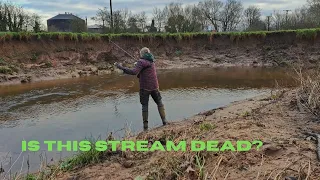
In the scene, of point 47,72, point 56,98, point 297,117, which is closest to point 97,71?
point 47,72

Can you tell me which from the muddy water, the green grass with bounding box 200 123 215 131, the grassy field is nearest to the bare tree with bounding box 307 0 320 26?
the grassy field

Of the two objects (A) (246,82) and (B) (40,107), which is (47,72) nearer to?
(B) (40,107)

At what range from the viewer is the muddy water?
320 inches

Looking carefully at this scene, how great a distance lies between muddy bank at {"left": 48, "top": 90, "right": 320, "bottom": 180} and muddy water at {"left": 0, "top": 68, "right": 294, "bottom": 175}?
165 cm

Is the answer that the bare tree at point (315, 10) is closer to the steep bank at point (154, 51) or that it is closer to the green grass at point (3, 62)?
the steep bank at point (154, 51)

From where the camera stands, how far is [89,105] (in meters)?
11.8

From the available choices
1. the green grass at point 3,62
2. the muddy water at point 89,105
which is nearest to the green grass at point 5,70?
the green grass at point 3,62

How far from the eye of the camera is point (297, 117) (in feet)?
23.5

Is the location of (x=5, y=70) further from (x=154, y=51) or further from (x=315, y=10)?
(x=315, y=10)

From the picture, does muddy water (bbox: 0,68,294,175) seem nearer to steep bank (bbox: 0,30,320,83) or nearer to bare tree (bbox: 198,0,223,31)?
steep bank (bbox: 0,30,320,83)

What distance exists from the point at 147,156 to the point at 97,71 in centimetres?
1665

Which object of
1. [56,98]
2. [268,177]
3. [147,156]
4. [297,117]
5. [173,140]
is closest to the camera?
[268,177]

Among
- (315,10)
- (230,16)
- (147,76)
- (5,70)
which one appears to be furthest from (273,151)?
(230,16)

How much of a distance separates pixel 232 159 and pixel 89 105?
7.73 metres
